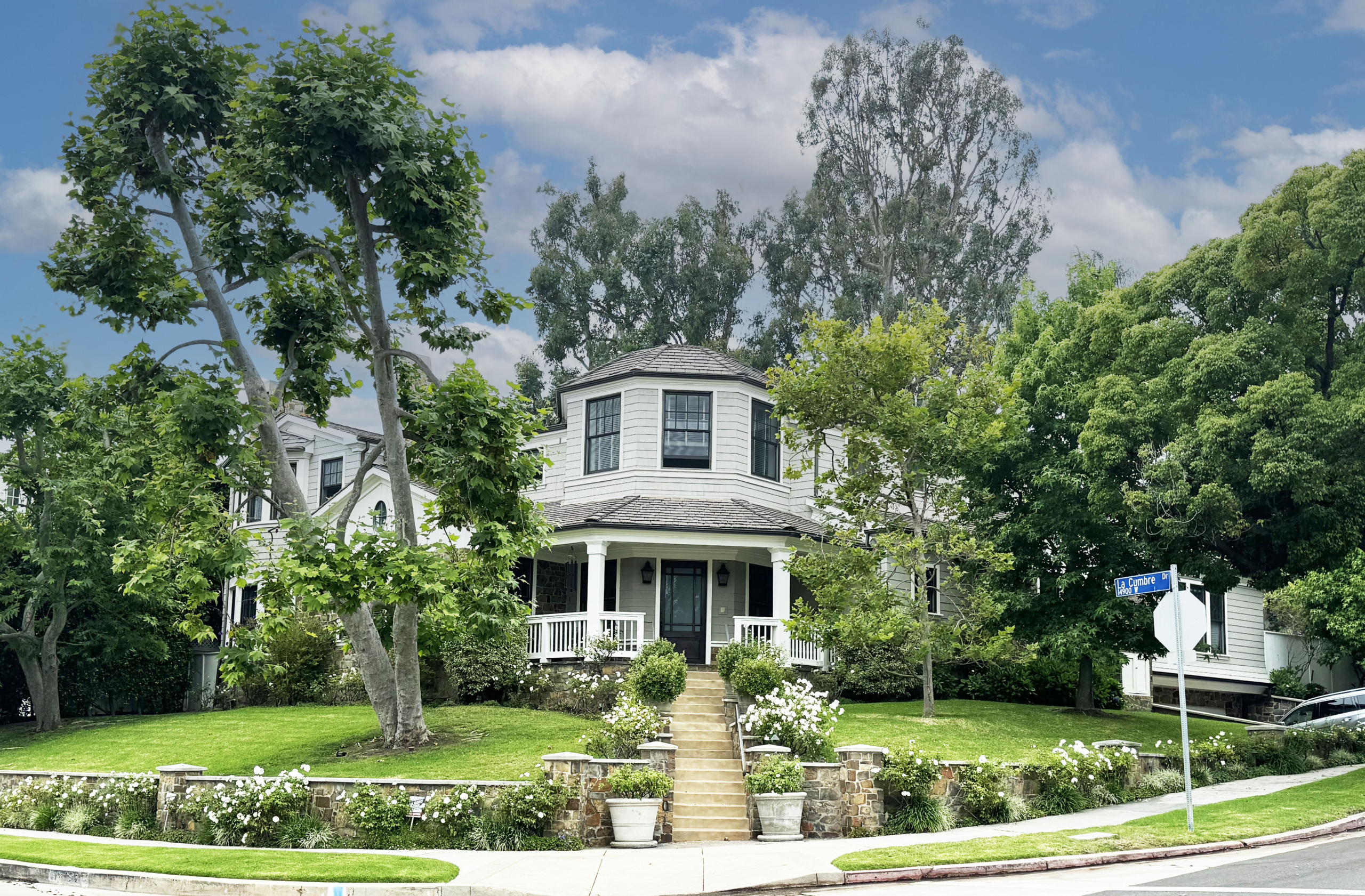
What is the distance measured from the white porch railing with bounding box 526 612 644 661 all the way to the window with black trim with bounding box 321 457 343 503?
12.1m

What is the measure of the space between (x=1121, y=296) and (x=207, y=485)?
17.0 meters

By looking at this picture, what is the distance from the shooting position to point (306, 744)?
1905cm

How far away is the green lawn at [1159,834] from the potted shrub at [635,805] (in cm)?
271

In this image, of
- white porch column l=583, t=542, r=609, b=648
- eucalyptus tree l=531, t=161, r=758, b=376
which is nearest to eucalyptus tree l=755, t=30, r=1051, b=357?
eucalyptus tree l=531, t=161, r=758, b=376

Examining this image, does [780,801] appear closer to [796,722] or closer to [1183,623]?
[796,722]

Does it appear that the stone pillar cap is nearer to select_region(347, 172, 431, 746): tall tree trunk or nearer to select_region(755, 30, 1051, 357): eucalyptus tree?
select_region(347, 172, 431, 746): tall tree trunk

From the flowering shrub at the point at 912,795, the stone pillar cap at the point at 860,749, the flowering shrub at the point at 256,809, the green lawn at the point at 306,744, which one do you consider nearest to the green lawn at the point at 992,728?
the flowering shrub at the point at 912,795

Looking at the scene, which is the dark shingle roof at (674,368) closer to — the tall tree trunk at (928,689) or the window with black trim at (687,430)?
the window with black trim at (687,430)

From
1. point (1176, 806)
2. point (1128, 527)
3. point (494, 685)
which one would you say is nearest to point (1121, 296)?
point (1128, 527)

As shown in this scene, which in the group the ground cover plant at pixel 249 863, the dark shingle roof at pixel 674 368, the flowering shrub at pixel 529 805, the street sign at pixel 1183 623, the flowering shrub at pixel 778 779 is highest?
the dark shingle roof at pixel 674 368

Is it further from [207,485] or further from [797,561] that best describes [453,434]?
[797,561]

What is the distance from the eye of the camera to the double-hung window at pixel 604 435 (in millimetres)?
26469

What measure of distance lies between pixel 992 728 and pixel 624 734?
774 cm

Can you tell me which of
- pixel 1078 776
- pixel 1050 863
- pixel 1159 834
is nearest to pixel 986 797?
pixel 1078 776
